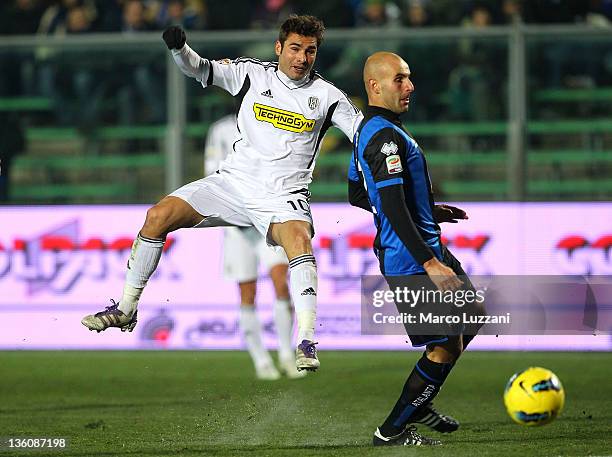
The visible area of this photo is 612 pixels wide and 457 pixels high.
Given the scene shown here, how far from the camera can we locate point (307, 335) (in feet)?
24.1

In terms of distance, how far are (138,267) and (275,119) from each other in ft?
4.20

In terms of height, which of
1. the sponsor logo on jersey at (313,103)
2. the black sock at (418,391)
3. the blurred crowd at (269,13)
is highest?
the blurred crowd at (269,13)

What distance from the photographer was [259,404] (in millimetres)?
8617

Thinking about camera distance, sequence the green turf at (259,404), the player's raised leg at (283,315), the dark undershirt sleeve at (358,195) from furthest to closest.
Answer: the player's raised leg at (283,315) < the dark undershirt sleeve at (358,195) < the green turf at (259,404)

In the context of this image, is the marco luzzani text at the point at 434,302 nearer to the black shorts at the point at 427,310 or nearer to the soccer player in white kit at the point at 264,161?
the black shorts at the point at 427,310

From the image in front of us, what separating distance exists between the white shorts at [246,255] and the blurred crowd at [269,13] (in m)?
4.09

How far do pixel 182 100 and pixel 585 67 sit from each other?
436 cm

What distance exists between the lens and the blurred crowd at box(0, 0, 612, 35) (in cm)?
1465

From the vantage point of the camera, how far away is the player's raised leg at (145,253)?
770 centimetres

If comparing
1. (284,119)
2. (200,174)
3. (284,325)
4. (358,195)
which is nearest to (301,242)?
(358,195)

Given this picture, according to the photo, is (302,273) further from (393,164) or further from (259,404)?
(259,404)

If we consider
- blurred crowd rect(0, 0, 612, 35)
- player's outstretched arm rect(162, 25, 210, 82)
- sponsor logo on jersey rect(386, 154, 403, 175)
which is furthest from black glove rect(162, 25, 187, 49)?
blurred crowd rect(0, 0, 612, 35)

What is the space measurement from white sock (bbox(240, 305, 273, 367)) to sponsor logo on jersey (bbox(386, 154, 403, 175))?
178 inches

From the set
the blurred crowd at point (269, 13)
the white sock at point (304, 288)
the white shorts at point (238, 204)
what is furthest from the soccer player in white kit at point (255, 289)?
the blurred crowd at point (269, 13)
